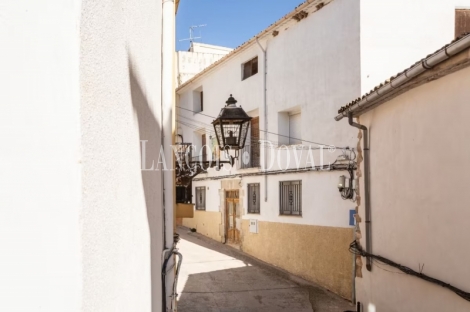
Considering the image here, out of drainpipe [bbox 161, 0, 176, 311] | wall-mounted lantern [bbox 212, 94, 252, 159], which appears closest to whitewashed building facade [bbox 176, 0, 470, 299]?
wall-mounted lantern [bbox 212, 94, 252, 159]

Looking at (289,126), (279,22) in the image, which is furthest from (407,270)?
(279,22)

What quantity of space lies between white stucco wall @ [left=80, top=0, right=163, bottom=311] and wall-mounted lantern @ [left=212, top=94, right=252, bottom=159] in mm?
4007

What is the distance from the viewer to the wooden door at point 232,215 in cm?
1634

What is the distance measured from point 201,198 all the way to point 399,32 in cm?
1190

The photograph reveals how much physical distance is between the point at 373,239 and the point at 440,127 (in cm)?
287

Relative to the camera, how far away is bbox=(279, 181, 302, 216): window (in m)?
12.3

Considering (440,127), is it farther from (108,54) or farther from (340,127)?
(340,127)

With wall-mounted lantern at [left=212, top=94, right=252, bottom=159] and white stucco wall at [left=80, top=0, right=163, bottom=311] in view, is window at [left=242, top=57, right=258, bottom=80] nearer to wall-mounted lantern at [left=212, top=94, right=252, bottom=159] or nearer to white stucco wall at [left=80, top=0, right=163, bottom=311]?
wall-mounted lantern at [left=212, top=94, right=252, bottom=159]

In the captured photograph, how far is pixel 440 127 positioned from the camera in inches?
196

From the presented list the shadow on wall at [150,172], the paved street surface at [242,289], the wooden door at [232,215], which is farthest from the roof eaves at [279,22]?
the shadow on wall at [150,172]

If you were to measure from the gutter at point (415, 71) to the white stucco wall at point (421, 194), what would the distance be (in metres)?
0.24

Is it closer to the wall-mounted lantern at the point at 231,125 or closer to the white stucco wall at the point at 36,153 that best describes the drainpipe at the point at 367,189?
the wall-mounted lantern at the point at 231,125

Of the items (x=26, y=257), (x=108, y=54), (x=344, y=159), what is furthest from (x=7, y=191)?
(x=344, y=159)

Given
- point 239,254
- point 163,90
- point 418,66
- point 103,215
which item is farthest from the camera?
point 239,254
